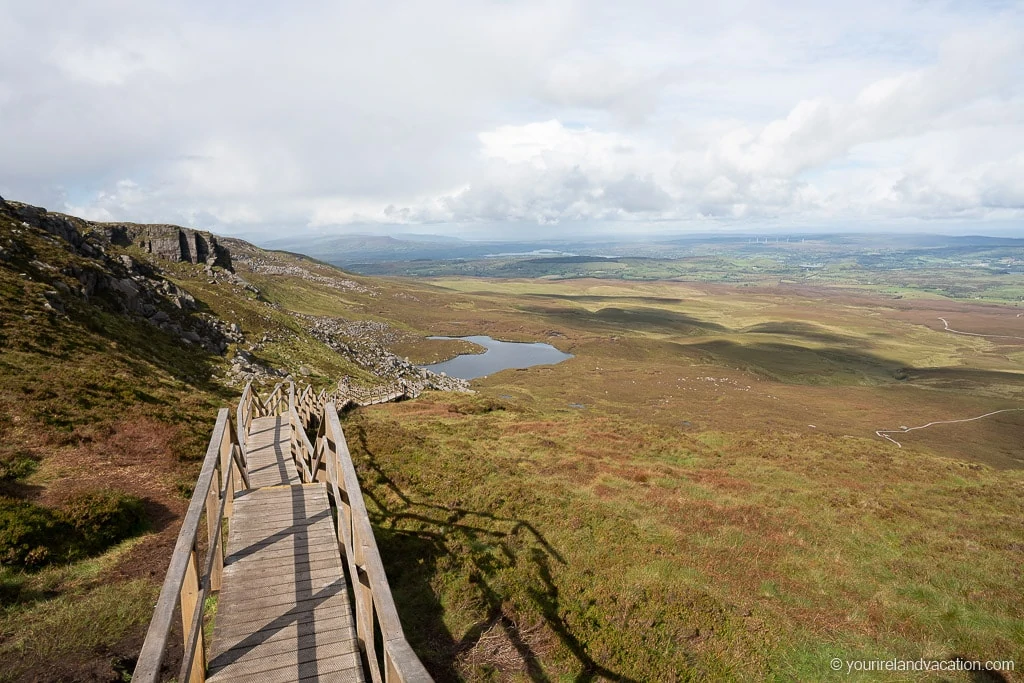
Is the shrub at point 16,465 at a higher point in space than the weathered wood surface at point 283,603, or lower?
higher

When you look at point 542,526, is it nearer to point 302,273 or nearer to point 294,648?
point 294,648

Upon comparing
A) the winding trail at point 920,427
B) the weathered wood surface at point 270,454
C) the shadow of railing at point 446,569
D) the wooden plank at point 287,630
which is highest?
the wooden plank at point 287,630

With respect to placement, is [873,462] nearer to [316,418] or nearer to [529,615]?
[529,615]

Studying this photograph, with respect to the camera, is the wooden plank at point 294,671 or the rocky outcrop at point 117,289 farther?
the rocky outcrop at point 117,289

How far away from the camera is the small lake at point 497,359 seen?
93.4 m

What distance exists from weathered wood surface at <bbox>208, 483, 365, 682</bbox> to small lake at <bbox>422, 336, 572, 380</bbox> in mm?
76725

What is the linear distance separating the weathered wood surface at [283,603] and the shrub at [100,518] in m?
3.49

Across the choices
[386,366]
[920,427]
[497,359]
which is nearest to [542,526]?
[386,366]

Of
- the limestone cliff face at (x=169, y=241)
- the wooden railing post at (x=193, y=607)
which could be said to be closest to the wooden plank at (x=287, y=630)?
the wooden railing post at (x=193, y=607)

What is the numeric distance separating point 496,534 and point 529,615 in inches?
132

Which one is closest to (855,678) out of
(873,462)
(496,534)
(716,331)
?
(496,534)

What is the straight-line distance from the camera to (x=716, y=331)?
147 metres

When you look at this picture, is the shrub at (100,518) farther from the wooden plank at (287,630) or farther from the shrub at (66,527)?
the wooden plank at (287,630)

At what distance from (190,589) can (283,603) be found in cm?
190
